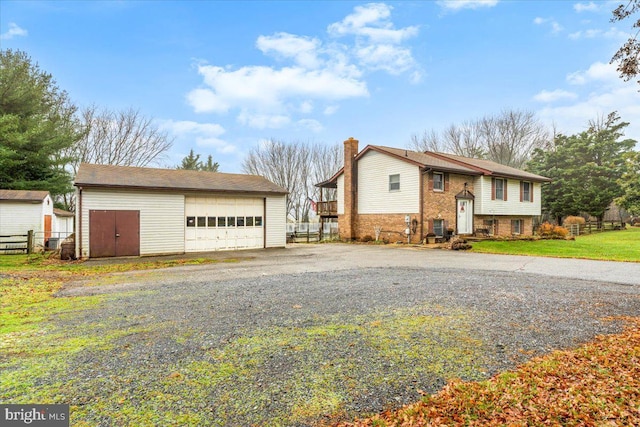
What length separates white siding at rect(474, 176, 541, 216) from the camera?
21.1m

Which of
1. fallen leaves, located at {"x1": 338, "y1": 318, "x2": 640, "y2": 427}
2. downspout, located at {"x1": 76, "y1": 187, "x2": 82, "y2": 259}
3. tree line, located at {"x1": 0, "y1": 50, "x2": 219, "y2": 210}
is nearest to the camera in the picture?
fallen leaves, located at {"x1": 338, "y1": 318, "x2": 640, "y2": 427}

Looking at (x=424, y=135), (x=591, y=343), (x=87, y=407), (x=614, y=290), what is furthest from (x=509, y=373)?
(x=424, y=135)

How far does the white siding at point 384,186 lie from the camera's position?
19.2 meters

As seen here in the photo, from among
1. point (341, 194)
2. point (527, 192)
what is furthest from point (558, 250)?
point (341, 194)

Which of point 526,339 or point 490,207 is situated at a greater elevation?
point 490,207

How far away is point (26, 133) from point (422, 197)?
2429 centimetres

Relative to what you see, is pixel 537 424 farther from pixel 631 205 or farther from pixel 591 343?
pixel 631 205

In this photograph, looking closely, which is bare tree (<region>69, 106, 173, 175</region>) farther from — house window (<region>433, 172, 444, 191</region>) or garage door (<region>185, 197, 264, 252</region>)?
house window (<region>433, 172, 444, 191</region>)

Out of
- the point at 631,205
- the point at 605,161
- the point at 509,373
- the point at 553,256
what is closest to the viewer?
the point at 509,373

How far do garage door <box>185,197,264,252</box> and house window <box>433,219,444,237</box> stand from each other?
986cm

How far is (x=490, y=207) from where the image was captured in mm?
21422

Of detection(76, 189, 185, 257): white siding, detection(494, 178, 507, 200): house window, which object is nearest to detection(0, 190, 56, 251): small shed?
detection(76, 189, 185, 257): white siding

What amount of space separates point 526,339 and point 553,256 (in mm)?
12070

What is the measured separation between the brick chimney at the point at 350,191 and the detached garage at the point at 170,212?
566 cm
